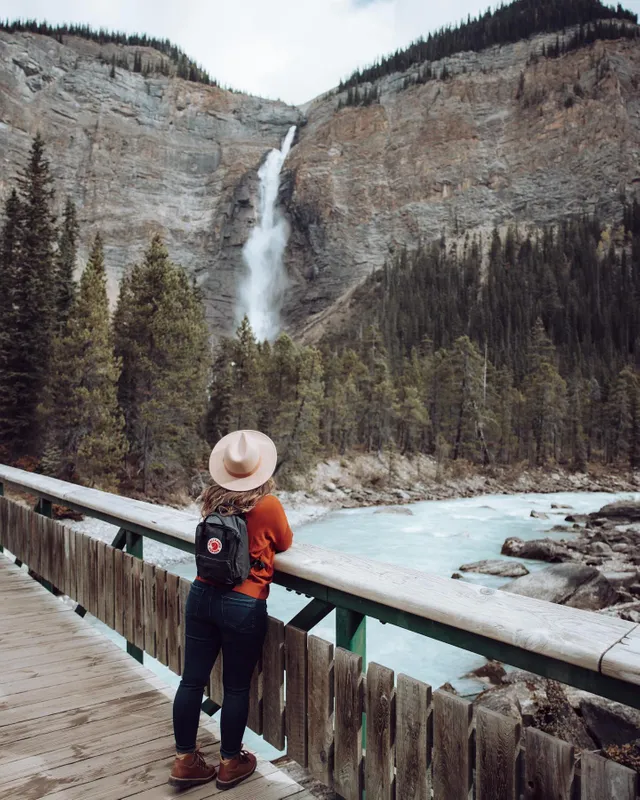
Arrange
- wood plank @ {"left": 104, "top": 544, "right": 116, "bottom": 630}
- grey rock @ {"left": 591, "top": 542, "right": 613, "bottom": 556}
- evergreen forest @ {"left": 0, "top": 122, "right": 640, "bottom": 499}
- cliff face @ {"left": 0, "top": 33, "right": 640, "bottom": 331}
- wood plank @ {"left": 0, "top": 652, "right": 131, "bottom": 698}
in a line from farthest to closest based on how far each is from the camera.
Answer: cliff face @ {"left": 0, "top": 33, "right": 640, "bottom": 331}, evergreen forest @ {"left": 0, "top": 122, "right": 640, "bottom": 499}, grey rock @ {"left": 591, "top": 542, "right": 613, "bottom": 556}, wood plank @ {"left": 104, "top": 544, "right": 116, "bottom": 630}, wood plank @ {"left": 0, "top": 652, "right": 131, "bottom": 698}

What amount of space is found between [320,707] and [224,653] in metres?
0.40

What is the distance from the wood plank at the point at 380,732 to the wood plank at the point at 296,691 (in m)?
0.32

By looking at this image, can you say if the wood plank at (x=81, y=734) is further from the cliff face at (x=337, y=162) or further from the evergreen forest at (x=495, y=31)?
the evergreen forest at (x=495, y=31)

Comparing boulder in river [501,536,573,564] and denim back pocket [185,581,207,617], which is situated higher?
denim back pocket [185,581,207,617]

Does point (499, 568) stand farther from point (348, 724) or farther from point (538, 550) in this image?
point (348, 724)

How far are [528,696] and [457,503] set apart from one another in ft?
80.7

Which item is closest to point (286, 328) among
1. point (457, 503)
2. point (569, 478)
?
point (569, 478)

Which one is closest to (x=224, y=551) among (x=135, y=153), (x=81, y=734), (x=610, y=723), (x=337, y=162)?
(x=81, y=734)

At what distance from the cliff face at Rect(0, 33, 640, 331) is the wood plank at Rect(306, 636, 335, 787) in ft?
252

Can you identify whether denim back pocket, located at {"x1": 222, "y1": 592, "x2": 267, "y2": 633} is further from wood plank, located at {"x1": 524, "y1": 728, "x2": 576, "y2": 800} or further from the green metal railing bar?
wood plank, located at {"x1": 524, "y1": 728, "x2": 576, "y2": 800}

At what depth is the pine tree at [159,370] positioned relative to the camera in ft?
66.9

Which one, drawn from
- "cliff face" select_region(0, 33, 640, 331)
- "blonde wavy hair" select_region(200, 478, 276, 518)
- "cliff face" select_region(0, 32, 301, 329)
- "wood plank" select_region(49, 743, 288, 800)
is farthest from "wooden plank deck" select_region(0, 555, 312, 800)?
"cliff face" select_region(0, 32, 301, 329)

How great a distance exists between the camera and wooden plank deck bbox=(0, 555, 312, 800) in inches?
83.0

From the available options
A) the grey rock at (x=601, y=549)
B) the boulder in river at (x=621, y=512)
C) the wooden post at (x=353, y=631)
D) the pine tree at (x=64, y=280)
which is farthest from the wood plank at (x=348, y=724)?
the boulder in river at (x=621, y=512)
